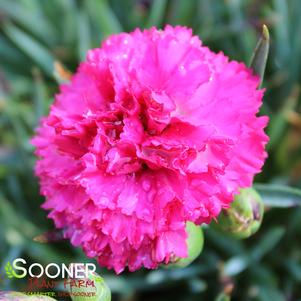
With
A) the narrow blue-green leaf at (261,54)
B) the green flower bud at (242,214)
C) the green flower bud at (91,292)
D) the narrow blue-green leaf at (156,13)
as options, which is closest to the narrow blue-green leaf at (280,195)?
the green flower bud at (242,214)

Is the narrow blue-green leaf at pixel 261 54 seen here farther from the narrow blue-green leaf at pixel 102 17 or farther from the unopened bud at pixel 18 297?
the narrow blue-green leaf at pixel 102 17

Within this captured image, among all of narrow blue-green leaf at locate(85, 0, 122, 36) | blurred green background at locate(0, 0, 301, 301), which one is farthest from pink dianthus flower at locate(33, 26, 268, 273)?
narrow blue-green leaf at locate(85, 0, 122, 36)

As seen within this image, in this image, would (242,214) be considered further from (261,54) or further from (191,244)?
(261,54)

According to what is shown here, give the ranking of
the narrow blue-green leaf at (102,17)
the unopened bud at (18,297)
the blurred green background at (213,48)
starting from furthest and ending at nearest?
1. the narrow blue-green leaf at (102,17)
2. the blurred green background at (213,48)
3. the unopened bud at (18,297)

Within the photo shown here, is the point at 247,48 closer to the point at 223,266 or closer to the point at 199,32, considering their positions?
the point at 199,32

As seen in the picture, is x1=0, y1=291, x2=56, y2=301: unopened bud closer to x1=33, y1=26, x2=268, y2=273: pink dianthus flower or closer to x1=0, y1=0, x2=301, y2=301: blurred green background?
x1=33, y1=26, x2=268, y2=273: pink dianthus flower

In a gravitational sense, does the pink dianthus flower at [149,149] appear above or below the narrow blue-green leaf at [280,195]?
above

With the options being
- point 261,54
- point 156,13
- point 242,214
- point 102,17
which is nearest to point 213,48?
point 156,13
